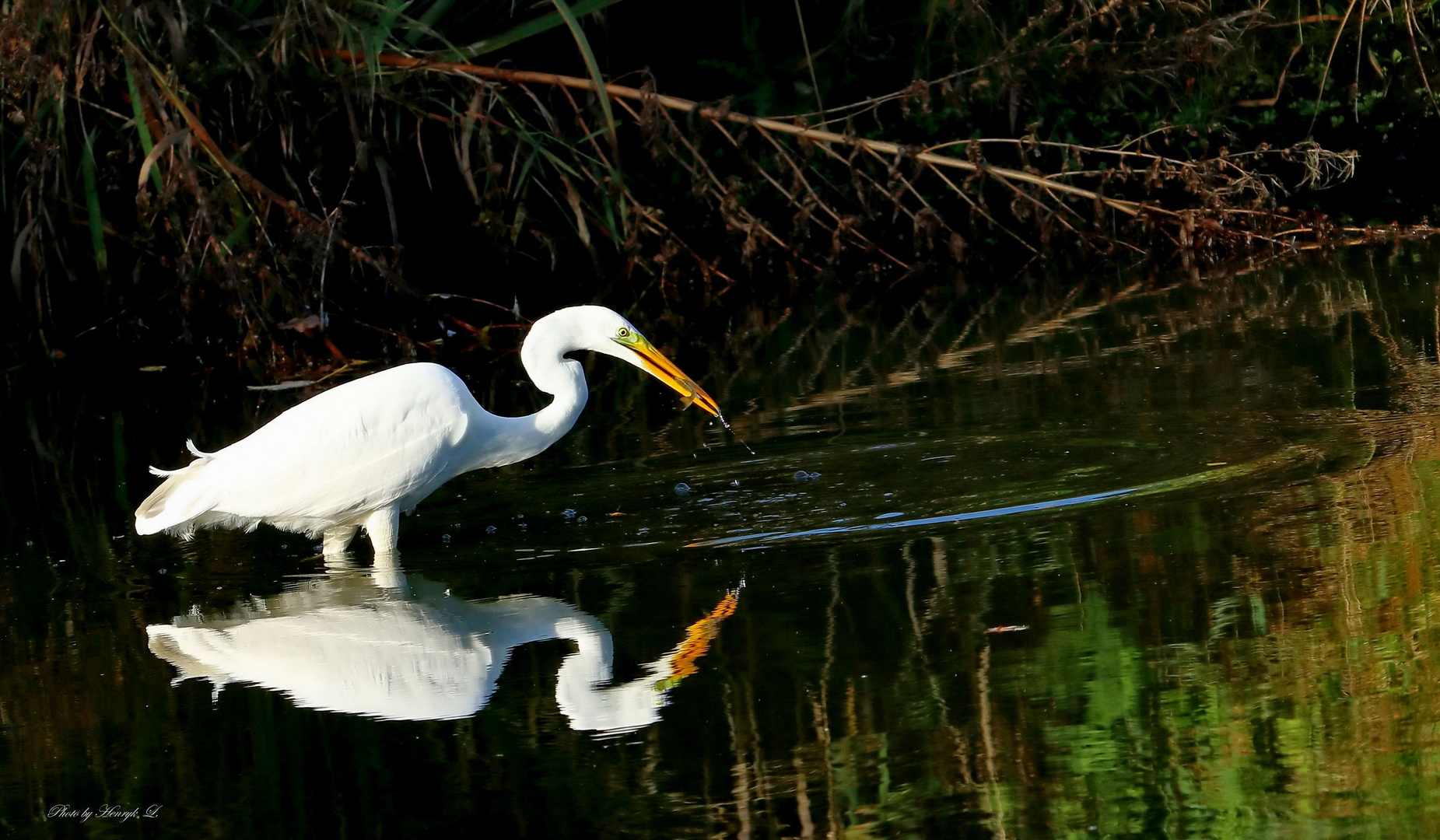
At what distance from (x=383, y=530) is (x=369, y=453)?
26cm

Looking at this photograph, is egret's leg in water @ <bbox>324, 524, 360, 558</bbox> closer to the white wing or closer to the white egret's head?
the white wing

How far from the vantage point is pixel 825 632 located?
433 cm

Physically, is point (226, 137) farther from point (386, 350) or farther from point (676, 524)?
point (676, 524)

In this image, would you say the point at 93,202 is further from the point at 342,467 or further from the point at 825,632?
the point at 825,632

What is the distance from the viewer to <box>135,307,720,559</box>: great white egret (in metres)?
5.84

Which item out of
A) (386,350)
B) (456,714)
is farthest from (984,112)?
(456,714)

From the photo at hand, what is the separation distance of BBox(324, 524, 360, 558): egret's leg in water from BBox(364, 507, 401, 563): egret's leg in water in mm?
290

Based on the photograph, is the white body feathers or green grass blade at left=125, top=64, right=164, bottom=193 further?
green grass blade at left=125, top=64, right=164, bottom=193

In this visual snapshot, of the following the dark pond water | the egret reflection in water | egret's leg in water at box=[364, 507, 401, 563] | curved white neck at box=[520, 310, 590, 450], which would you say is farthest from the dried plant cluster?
the egret reflection in water

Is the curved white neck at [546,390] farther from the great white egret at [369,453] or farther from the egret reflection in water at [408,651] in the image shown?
the egret reflection in water at [408,651]

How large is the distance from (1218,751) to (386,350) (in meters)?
8.14

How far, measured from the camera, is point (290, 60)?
34.9ft

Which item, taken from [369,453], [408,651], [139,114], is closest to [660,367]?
[369,453]
